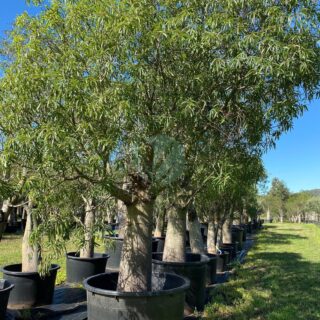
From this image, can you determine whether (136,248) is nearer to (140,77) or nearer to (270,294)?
(140,77)

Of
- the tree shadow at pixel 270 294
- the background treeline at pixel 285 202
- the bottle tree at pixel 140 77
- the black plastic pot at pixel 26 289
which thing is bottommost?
the tree shadow at pixel 270 294

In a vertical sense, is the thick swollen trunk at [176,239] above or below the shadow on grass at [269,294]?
above

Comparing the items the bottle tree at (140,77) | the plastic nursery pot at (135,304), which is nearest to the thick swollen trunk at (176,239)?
the plastic nursery pot at (135,304)

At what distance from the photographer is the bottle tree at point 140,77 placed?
2859mm

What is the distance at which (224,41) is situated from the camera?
10.8 ft

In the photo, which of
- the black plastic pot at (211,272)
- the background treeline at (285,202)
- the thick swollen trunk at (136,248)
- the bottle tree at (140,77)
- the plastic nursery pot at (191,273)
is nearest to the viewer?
the bottle tree at (140,77)

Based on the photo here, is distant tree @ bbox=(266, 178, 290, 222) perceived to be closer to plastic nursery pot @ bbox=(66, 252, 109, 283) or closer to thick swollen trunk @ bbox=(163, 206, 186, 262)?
plastic nursery pot @ bbox=(66, 252, 109, 283)

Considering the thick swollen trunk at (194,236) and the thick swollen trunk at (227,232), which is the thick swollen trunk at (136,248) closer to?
the thick swollen trunk at (194,236)

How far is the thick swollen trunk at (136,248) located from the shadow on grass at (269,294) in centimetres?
171

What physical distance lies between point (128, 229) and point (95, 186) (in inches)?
25.2

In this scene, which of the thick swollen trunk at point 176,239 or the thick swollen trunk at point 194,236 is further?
the thick swollen trunk at point 194,236

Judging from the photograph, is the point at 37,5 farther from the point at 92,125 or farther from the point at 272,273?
the point at 272,273

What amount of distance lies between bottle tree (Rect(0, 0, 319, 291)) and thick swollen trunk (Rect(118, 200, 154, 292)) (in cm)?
37

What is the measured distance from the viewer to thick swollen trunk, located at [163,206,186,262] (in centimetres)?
622
